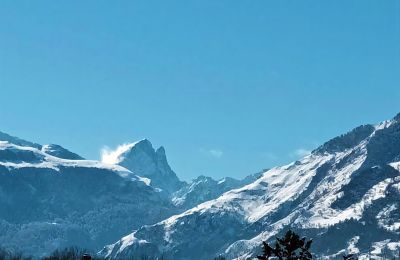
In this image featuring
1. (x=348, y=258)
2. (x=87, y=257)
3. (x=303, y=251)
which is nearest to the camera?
(x=303, y=251)

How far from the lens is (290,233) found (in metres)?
45.8

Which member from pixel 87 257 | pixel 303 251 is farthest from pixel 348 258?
pixel 87 257

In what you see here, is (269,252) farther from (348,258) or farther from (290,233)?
(348,258)

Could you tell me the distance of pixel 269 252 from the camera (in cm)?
4588

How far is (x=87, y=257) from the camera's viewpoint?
74062 mm

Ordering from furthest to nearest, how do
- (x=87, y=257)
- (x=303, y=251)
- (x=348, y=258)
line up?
(x=87, y=257) < (x=348, y=258) < (x=303, y=251)

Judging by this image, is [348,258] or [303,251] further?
[348,258]

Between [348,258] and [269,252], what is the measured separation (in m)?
8.44

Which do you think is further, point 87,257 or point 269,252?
point 87,257

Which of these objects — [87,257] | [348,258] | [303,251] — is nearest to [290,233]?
[303,251]

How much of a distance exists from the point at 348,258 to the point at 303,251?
299 inches

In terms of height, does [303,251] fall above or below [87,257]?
below

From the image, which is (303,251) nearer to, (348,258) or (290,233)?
(290,233)

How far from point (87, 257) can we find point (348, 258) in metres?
33.7
